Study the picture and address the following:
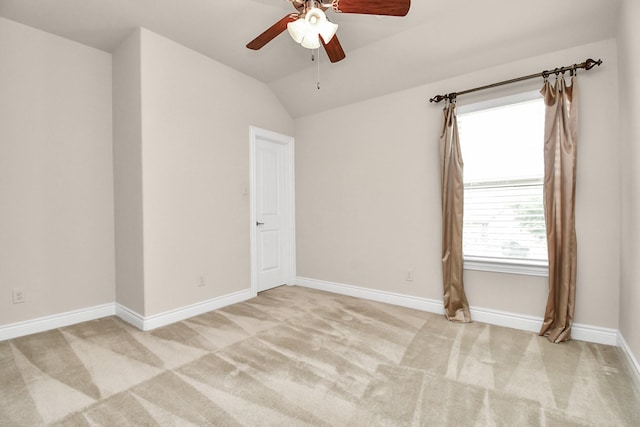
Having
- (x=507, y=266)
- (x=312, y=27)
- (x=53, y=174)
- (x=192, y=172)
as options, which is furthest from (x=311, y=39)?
(x=53, y=174)

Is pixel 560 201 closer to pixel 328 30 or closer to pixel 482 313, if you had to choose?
pixel 482 313

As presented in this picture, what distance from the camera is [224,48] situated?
3.13 metres

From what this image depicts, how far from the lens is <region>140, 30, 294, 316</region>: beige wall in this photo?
284 centimetres

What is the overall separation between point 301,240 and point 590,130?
3.38 m

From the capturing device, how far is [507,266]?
2770 mm

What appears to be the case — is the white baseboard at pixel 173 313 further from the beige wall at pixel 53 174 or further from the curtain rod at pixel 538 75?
the curtain rod at pixel 538 75

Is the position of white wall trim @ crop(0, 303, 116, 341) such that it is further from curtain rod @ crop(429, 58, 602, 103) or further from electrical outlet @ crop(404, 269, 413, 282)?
curtain rod @ crop(429, 58, 602, 103)

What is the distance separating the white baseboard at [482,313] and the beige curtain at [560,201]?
133mm


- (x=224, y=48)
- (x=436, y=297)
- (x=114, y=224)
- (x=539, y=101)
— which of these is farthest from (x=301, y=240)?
(x=539, y=101)

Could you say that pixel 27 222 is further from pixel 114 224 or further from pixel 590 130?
pixel 590 130

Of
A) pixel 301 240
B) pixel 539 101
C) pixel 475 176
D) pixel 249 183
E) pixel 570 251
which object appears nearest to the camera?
pixel 570 251

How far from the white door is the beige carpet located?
1256 millimetres

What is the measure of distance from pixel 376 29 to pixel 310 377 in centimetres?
303

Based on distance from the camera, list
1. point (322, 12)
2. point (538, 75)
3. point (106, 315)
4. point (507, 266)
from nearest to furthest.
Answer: point (322, 12)
point (538, 75)
point (507, 266)
point (106, 315)
